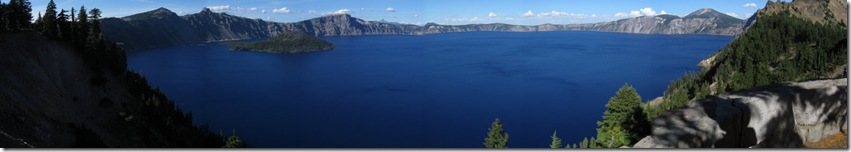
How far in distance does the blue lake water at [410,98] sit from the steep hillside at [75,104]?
769 cm

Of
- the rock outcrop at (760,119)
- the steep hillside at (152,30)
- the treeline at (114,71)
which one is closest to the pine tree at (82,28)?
A: the treeline at (114,71)

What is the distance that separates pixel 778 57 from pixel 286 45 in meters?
141

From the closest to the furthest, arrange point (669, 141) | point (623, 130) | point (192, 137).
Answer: point (669, 141) → point (623, 130) → point (192, 137)

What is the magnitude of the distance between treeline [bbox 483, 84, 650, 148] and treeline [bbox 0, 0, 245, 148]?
20.9 meters

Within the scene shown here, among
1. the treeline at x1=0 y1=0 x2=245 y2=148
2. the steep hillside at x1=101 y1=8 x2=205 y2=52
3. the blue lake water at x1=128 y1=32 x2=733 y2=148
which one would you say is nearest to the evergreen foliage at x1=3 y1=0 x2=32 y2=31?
the treeline at x1=0 y1=0 x2=245 y2=148

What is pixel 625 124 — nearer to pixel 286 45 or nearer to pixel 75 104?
pixel 75 104

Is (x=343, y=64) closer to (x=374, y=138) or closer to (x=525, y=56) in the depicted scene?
(x=525, y=56)

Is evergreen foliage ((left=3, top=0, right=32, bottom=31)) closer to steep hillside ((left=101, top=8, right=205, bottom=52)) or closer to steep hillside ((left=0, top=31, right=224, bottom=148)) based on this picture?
steep hillside ((left=0, top=31, right=224, bottom=148))

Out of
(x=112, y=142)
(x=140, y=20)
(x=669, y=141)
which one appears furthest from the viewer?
(x=140, y=20)

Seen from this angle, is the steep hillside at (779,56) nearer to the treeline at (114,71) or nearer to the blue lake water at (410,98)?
the blue lake water at (410,98)

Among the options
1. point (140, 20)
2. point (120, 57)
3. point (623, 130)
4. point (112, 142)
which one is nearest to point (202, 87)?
point (120, 57)

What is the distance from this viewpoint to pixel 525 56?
115 meters

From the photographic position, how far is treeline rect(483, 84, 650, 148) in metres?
9.52

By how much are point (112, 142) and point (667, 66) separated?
77.4 m
